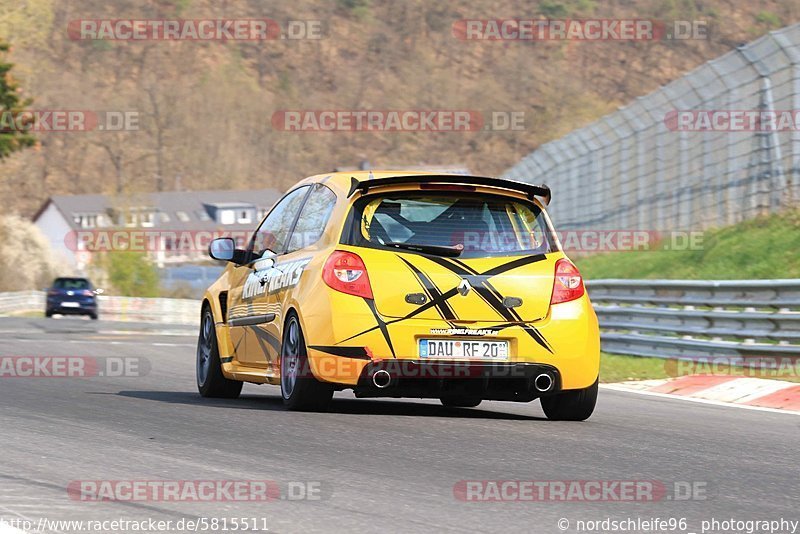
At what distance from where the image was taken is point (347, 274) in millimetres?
9062

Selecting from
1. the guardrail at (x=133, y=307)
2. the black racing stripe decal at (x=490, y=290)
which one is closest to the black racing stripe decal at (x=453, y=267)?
the black racing stripe decal at (x=490, y=290)

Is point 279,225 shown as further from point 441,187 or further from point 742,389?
point 742,389

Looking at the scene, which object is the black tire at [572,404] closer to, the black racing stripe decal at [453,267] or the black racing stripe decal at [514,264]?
the black racing stripe decal at [514,264]

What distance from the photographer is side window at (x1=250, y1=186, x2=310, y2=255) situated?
10.5 meters

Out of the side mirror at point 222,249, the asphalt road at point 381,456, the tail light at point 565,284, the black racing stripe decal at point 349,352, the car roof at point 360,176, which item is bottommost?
the asphalt road at point 381,456

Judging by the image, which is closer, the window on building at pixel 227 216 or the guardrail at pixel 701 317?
the guardrail at pixel 701 317

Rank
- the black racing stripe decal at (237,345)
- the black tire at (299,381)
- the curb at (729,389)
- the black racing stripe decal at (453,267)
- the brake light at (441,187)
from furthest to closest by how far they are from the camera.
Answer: the curb at (729,389)
the black racing stripe decal at (237,345)
the brake light at (441,187)
the black tire at (299,381)
the black racing stripe decal at (453,267)

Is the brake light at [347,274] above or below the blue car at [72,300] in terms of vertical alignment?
below

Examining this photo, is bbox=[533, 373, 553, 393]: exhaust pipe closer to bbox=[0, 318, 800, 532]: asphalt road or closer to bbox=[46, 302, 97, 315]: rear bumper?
bbox=[0, 318, 800, 532]: asphalt road

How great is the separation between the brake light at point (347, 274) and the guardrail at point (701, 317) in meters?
7.08

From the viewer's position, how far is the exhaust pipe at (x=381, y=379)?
29.4ft

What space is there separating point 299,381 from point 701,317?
8.57 m

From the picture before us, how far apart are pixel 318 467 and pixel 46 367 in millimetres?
8937

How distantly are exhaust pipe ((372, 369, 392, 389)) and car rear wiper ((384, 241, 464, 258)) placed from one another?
808mm
